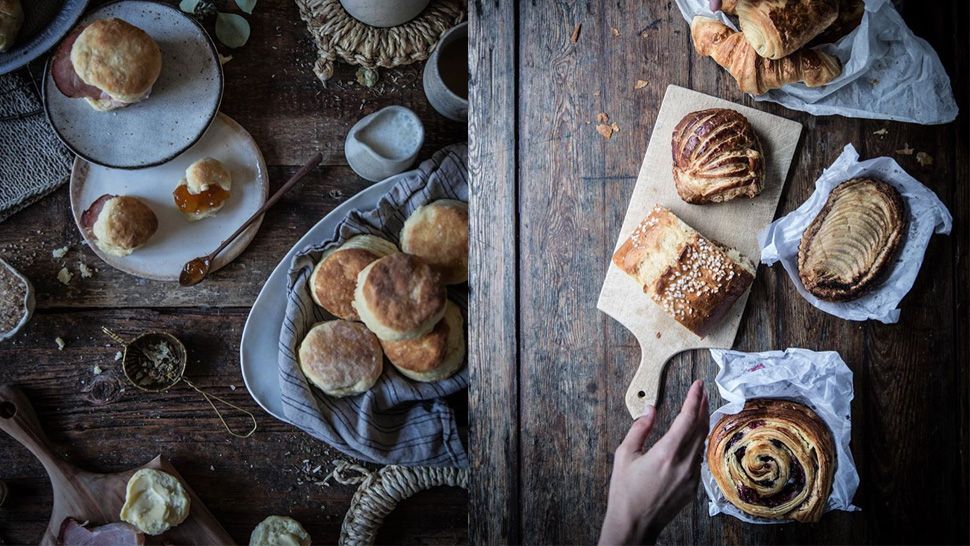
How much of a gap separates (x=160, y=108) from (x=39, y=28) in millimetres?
477

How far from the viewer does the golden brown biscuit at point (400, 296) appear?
2.31 meters

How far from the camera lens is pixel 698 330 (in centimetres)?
215

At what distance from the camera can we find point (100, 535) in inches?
99.7

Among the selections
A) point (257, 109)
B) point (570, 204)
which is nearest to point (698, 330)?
point (570, 204)

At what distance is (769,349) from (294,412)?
5.02ft

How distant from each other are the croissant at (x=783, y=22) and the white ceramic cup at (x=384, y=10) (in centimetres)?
112

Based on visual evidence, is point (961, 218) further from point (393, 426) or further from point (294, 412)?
point (294, 412)

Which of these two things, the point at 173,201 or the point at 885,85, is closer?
the point at 885,85

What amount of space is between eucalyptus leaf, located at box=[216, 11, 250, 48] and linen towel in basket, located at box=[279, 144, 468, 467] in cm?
83

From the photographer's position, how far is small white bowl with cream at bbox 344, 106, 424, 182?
256 cm

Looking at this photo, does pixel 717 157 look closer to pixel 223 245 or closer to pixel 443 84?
pixel 443 84

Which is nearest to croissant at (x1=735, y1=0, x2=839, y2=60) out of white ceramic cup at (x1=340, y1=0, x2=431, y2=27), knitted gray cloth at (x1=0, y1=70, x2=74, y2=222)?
white ceramic cup at (x1=340, y1=0, x2=431, y2=27)

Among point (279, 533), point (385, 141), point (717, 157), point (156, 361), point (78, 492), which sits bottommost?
point (279, 533)

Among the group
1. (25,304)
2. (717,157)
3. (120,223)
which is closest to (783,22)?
(717,157)
